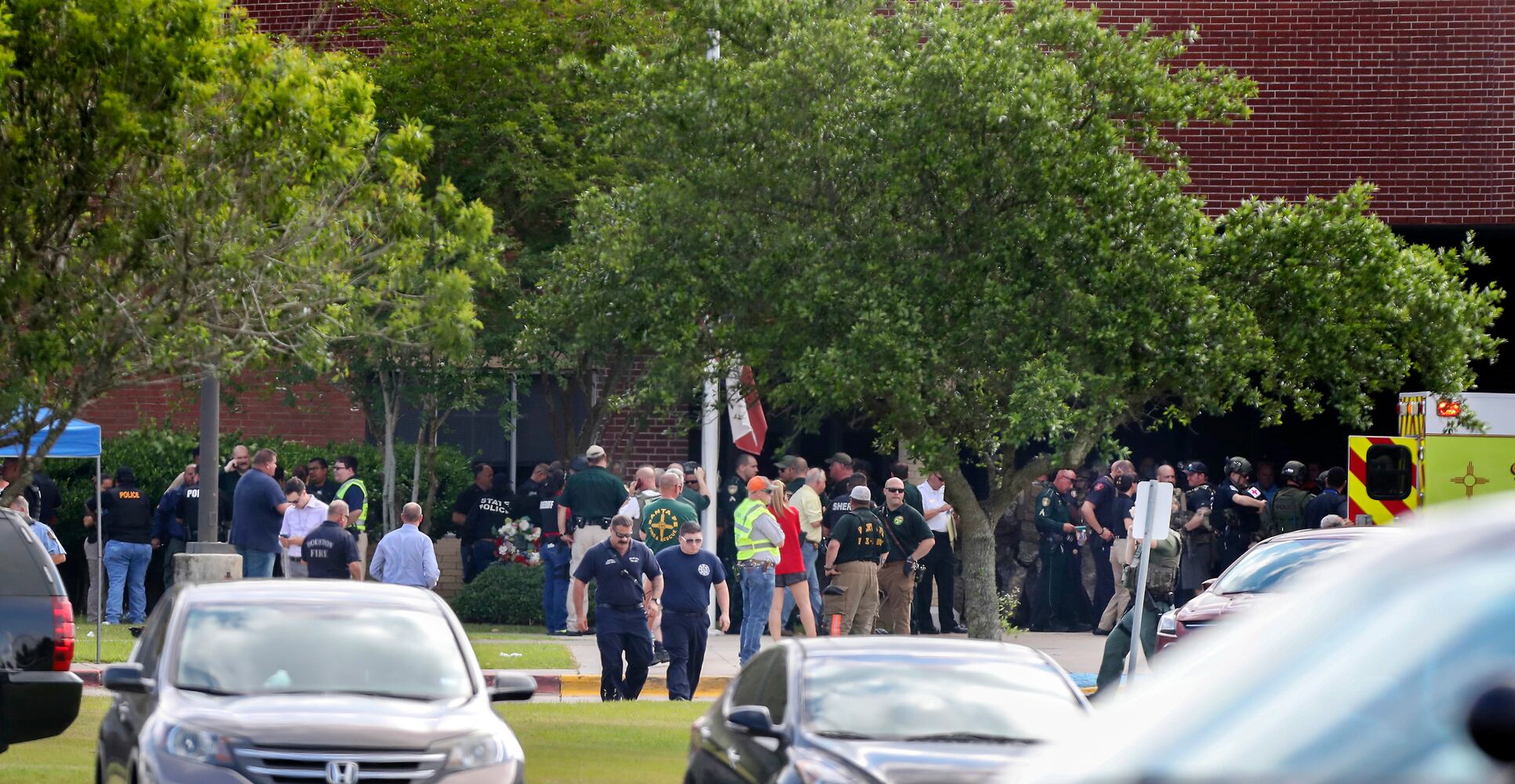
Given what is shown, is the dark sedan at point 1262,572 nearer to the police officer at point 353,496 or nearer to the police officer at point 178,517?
the police officer at point 353,496

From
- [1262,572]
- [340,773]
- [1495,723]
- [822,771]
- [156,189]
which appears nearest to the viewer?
[1495,723]

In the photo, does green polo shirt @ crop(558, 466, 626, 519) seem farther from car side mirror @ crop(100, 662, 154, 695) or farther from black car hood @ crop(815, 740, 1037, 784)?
black car hood @ crop(815, 740, 1037, 784)

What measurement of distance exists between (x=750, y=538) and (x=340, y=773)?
982cm

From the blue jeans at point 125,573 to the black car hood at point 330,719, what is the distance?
508 inches

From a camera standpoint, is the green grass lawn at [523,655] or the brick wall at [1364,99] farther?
the brick wall at [1364,99]

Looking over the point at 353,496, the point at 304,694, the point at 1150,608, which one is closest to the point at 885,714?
the point at 304,694

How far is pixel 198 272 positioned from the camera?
13172 millimetres

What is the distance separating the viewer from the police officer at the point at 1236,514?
21.5 metres

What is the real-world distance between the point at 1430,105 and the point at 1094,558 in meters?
7.41

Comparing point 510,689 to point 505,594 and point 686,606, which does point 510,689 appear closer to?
point 686,606

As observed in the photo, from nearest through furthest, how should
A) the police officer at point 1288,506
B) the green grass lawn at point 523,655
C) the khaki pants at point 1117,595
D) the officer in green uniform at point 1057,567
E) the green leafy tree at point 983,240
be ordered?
the green leafy tree at point 983,240, the green grass lawn at point 523,655, the khaki pants at point 1117,595, the police officer at point 1288,506, the officer in green uniform at point 1057,567

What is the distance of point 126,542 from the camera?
20.6 metres

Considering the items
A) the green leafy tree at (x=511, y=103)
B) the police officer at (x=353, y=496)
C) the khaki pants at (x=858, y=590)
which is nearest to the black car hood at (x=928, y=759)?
the khaki pants at (x=858, y=590)

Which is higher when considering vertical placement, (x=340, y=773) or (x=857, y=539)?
(x=857, y=539)
